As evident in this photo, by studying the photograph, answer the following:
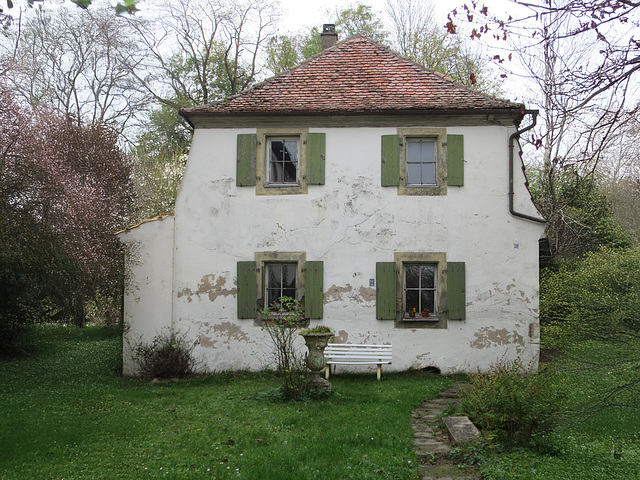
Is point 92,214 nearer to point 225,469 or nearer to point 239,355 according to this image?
point 239,355

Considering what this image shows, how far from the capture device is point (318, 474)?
5.79 meters

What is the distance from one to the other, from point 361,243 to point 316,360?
3748 millimetres

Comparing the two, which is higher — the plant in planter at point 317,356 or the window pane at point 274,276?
the window pane at point 274,276

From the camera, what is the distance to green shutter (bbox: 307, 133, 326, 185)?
13.2 metres

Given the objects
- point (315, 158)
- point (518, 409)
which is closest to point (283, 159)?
point (315, 158)

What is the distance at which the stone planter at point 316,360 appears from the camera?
9719 millimetres

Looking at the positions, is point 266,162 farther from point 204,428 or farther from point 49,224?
point 204,428

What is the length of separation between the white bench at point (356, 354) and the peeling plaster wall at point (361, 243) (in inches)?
13.6

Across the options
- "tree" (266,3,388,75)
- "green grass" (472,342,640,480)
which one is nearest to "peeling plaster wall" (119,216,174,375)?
"green grass" (472,342,640,480)

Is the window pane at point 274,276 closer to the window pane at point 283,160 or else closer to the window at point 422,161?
the window pane at point 283,160

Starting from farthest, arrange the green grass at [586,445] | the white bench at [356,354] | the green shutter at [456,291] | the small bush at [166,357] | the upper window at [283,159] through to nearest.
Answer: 1. the upper window at [283,159]
2. the green shutter at [456,291]
3. the small bush at [166,357]
4. the white bench at [356,354]
5. the green grass at [586,445]

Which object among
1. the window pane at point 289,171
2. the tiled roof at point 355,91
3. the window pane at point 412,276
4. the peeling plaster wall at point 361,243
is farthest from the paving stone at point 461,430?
the tiled roof at point 355,91

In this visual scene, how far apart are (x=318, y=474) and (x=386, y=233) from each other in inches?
303

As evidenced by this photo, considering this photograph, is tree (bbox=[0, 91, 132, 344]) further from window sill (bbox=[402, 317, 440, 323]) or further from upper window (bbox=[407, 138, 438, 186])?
upper window (bbox=[407, 138, 438, 186])
